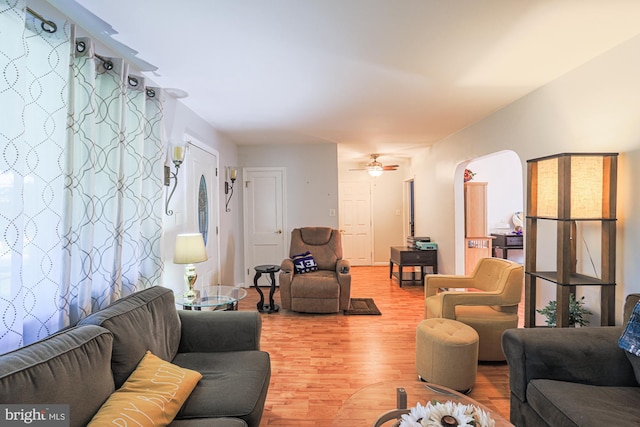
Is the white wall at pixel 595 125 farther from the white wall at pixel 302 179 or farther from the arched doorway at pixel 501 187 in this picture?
the arched doorway at pixel 501 187

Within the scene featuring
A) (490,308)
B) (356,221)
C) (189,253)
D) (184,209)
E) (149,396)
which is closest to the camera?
(149,396)

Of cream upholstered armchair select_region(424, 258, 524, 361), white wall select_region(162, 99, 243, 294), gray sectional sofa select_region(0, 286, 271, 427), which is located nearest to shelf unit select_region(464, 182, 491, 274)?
cream upholstered armchair select_region(424, 258, 524, 361)

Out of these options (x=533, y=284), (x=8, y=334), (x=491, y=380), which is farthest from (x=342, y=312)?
(x=8, y=334)

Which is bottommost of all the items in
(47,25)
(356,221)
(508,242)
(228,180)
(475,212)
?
(508,242)

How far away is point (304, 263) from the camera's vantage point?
4301 mm

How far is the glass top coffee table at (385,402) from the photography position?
1399mm

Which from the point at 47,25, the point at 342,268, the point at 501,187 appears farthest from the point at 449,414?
the point at 501,187

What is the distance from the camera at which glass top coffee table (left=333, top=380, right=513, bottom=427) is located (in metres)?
1.40

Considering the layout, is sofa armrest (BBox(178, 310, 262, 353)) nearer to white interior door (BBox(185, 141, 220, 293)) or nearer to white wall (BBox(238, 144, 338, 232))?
white interior door (BBox(185, 141, 220, 293))

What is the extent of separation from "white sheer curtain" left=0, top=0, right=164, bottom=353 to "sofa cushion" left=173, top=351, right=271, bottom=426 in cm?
70

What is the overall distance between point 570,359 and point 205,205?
11.8 ft

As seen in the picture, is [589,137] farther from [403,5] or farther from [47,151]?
[47,151]

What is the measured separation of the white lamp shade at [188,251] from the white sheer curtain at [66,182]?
205mm

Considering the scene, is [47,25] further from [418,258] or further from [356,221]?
[356,221]
